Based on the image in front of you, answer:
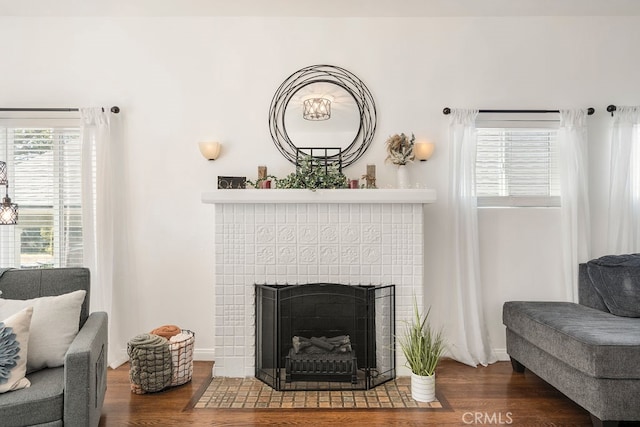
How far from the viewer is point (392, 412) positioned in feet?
8.93

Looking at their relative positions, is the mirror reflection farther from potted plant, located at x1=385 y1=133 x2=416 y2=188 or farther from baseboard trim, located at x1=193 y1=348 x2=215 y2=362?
baseboard trim, located at x1=193 y1=348 x2=215 y2=362

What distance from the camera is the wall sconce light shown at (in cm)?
367

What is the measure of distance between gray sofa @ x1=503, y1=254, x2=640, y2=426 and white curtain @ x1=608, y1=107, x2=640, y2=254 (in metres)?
0.42

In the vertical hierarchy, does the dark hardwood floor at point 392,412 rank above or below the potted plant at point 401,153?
below

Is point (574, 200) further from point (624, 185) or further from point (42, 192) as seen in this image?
point (42, 192)

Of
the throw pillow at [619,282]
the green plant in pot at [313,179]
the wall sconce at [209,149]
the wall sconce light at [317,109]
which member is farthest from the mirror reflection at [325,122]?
the throw pillow at [619,282]

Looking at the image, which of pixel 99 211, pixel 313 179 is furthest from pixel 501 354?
pixel 99 211

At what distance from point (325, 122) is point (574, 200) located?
215cm

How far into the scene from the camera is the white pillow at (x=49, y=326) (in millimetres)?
2338

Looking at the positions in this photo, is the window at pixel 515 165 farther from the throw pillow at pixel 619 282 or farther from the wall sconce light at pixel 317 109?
the wall sconce light at pixel 317 109

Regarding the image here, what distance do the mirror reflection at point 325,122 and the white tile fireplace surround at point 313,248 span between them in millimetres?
644

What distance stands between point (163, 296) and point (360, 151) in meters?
2.07

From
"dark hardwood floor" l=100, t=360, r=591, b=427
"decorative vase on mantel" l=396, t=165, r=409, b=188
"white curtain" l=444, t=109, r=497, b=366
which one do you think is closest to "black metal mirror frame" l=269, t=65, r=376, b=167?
"decorative vase on mantel" l=396, t=165, r=409, b=188

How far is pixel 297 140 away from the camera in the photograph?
3697mm
